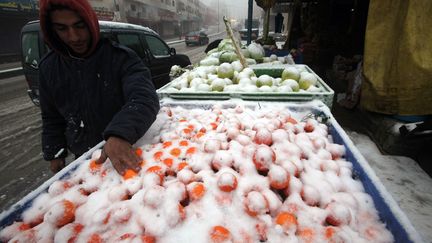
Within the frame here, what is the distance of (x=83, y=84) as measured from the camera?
1817 millimetres

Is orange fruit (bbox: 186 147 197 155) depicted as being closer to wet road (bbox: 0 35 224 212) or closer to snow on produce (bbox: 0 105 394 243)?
snow on produce (bbox: 0 105 394 243)

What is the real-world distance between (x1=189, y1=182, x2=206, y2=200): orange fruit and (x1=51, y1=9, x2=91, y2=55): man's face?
4.60 feet

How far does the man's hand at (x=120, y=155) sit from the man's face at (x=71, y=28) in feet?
2.88

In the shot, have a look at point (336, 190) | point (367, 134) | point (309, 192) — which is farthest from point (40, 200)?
point (367, 134)

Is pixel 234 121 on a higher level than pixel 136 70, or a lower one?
lower

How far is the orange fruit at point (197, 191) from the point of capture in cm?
126

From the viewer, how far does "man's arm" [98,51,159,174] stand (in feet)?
4.60

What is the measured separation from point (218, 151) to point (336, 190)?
29.5 inches

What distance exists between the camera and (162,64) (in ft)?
24.1

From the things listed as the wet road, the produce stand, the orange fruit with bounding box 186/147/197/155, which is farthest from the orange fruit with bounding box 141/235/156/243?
the wet road

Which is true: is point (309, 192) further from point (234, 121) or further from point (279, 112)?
point (279, 112)

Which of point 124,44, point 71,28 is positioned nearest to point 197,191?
point 71,28

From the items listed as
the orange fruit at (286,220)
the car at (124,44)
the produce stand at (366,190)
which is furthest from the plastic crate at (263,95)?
the car at (124,44)

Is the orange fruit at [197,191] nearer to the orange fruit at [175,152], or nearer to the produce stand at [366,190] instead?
the orange fruit at [175,152]
